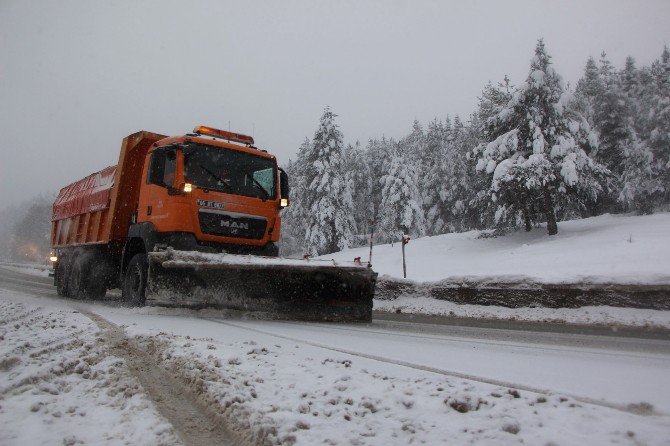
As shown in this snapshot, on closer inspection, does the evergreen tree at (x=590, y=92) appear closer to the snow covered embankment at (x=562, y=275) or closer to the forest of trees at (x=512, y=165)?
the forest of trees at (x=512, y=165)

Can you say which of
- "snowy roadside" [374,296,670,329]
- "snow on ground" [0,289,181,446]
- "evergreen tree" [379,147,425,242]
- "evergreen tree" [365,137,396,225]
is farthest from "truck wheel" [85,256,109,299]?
"evergreen tree" [365,137,396,225]

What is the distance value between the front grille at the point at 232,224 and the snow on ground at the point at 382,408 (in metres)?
4.40

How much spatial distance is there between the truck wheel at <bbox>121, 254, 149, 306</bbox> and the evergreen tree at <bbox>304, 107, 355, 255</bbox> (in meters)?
28.2

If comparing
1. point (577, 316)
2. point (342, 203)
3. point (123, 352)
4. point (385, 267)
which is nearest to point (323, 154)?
point (342, 203)

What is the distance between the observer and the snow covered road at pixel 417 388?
2027mm

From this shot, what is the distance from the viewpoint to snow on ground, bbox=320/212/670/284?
9.75 meters

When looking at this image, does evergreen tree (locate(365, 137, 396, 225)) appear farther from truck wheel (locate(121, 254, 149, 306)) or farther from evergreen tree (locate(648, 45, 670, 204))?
truck wheel (locate(121, 254, 149, 306))

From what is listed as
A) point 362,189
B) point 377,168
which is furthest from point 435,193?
point 362,189

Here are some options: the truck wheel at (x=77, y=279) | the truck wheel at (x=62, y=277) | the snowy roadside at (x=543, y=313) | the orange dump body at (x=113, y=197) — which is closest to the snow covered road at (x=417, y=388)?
the snowy roadside at (x=543, y=313)

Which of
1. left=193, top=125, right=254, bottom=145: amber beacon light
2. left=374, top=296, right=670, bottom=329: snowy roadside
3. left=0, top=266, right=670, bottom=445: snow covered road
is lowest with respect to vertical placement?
left=0, top=266, right=670, bottom=445: snow covered road

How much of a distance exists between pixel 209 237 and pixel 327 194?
97.1 feet

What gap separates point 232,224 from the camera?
8055mm

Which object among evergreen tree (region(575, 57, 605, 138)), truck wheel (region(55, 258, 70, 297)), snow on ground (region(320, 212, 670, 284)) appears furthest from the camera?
evergreen tree (region(575, 57, 605, 138))

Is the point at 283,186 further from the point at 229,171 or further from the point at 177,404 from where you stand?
the point at 177,404
